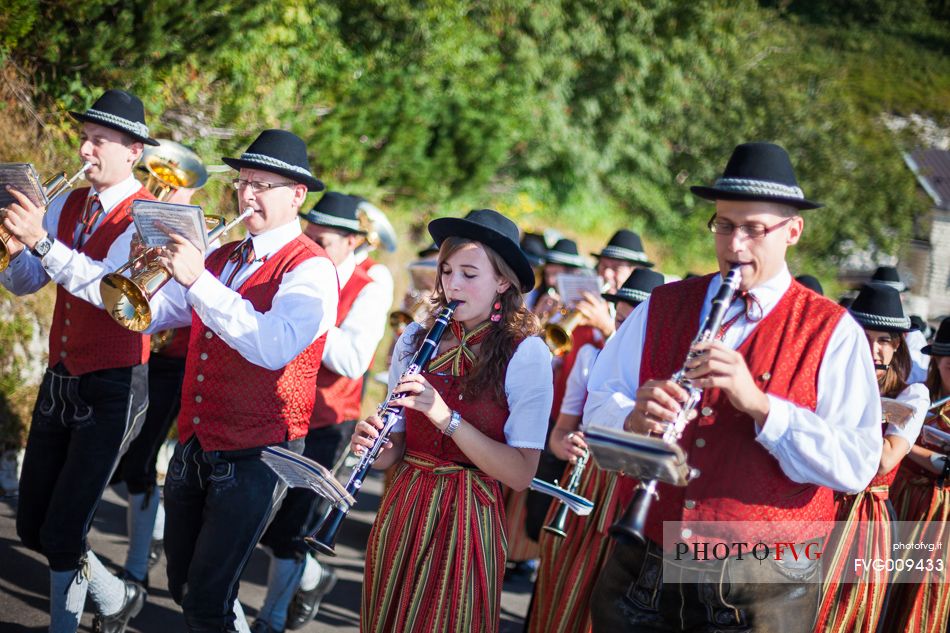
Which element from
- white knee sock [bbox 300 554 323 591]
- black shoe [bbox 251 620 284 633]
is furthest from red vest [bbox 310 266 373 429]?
black shoe [bbox 251 620 284 633]

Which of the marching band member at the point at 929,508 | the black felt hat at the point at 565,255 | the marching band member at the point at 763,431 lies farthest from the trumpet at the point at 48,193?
the marching band member at the point at 929,508

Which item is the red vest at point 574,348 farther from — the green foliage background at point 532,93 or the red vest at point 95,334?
the green foliage background at point 532,93

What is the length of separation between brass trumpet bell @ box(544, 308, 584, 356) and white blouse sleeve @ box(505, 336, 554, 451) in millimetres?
2479

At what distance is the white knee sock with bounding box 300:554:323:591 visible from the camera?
18.1 ft

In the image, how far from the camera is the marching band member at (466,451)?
3.44 m

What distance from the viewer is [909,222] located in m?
28.4

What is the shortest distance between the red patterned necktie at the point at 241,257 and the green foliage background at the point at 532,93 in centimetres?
439

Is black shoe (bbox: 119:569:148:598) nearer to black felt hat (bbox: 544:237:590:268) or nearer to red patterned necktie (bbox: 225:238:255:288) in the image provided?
red patterned necktie (bbox: 225:238:255:288)

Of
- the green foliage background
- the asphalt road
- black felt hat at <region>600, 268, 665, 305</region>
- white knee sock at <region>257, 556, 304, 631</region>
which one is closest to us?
the asphalt road

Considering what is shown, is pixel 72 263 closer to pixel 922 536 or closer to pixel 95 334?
pixel 95 334

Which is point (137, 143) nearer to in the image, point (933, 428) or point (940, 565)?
point (933, 428)

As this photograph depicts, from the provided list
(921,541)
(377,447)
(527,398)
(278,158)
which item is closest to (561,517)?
(527,398)

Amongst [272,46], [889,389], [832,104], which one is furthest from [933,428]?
[832,104]

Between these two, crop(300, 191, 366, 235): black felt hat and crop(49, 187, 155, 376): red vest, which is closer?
crop(49, 187, 155, 376): red vest
